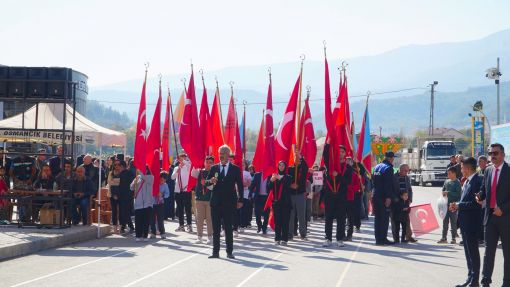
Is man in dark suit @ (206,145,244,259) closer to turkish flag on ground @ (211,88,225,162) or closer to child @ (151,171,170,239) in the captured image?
child @ (151,171,170,239)

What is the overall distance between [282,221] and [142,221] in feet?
10.9

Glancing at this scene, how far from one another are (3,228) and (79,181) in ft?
7.40

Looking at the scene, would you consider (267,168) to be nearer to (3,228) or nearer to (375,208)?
(375,208)

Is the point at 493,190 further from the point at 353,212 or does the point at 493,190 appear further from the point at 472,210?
the point at 353,212

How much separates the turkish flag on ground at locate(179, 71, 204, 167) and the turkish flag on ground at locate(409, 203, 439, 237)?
5.43 metres

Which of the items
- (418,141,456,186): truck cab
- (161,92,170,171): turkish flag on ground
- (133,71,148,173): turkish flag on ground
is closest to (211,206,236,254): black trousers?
(133,71,148,173): turkish flag on ground

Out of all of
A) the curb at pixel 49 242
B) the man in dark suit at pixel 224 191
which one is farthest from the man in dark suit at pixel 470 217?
the curb at pixel 49 242

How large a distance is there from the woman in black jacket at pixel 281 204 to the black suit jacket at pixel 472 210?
675 cm

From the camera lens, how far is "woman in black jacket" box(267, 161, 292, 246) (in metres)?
18.1

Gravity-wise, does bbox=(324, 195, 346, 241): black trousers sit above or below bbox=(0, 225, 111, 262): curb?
above

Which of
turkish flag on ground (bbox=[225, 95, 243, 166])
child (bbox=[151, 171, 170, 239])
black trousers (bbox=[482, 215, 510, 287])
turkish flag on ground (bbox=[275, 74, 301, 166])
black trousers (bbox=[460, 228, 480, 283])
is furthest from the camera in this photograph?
turkish flag on ground (bbox=[225, 95, 243, 166])

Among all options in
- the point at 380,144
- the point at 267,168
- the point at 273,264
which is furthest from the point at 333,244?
the point at 380,144

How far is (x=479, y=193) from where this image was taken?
11.3 metres

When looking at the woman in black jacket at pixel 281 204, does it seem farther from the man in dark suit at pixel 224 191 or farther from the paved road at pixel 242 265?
the man in dark suit at pixel 224 191
